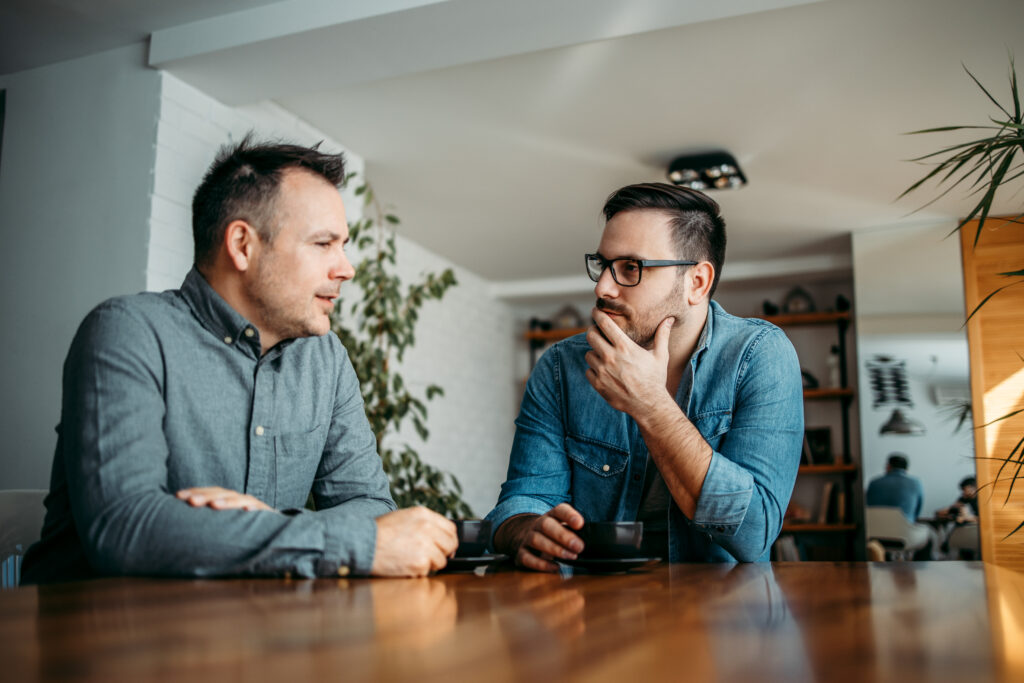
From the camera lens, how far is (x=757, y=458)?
1535mm

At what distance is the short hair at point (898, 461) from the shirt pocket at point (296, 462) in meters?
4.92

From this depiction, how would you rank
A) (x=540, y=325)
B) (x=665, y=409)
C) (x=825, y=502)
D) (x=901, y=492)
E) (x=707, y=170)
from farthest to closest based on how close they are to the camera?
1. (x=540, y=325)
2. (x=825, y=502)
3. (x=901, y=492)
4. (x=707, y=170)
5. (x=665, y=409)

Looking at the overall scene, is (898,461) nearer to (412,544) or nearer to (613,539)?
(613,539)

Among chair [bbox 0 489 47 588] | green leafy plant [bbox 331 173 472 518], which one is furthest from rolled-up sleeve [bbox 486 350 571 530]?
green leafy plant [bbox 331 173 472 518]

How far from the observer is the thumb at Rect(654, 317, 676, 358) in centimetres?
163

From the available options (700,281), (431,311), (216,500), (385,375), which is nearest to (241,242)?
(216,500)

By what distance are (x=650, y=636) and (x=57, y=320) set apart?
321 centimetres

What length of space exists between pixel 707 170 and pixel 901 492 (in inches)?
105

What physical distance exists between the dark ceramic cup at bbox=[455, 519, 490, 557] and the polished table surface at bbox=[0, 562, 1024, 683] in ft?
0.55

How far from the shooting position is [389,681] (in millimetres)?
429

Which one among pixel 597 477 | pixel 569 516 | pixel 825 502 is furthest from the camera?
pixel 825 502

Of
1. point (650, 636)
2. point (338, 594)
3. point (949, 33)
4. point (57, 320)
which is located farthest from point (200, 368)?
point (949, 33)

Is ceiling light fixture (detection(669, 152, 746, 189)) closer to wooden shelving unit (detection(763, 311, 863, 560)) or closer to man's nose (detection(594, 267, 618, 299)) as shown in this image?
wooden shelving unit (detection(763, 311, 863, 560))

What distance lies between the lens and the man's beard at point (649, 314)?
176cm
